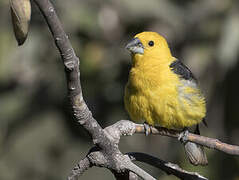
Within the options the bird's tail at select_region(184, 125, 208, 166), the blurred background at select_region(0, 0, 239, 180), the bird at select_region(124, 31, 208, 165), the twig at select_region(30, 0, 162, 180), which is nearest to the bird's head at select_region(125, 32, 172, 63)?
the bird at select_region(124, 31, 208, 165)

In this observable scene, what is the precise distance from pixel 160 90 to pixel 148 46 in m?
0.38

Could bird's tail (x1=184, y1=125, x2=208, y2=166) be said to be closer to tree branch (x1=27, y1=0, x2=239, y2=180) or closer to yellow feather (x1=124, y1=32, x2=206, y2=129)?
yellow feather (x1=124, y1=32, x2=206, y2=129)

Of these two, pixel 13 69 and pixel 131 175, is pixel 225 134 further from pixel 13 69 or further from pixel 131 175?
pixel 131 175

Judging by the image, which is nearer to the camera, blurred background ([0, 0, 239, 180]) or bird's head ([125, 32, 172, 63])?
bird's head ([125, 32, 172, 63])

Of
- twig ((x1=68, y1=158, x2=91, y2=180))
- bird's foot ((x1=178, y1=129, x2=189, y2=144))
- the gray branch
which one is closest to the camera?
the gray branch

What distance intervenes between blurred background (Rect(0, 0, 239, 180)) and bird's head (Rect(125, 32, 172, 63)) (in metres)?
0.60

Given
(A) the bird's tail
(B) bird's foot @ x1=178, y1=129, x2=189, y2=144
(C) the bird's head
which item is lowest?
(A) the bird's tail

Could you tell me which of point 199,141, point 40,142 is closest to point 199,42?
point 40,142

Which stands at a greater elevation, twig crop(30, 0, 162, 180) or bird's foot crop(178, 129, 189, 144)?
twig crop(30, 0, 162, 180)

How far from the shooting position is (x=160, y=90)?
3326 millimetres

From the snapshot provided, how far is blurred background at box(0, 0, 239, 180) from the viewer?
417 cm

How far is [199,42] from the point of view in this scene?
176 inches

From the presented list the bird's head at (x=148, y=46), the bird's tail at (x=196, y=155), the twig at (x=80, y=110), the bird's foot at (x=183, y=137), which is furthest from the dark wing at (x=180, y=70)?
the twig at (x=80, y=110)

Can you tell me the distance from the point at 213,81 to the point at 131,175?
261cm
